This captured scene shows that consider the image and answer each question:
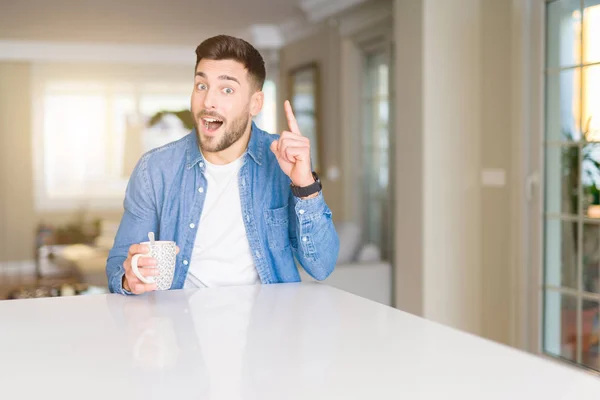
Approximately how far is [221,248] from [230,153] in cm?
26

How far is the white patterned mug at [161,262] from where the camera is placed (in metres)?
1.62

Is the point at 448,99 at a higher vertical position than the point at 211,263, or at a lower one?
higher

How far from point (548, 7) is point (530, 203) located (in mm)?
981

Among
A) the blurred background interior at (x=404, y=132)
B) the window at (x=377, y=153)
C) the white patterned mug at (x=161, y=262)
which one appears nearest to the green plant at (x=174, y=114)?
the blurred background interior at (x=404, y=132)

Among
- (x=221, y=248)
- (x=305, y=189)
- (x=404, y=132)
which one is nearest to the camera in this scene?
(x=305, y=189)

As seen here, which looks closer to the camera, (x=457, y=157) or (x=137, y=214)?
(x=137, y=214)

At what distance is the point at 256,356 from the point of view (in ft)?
3.65

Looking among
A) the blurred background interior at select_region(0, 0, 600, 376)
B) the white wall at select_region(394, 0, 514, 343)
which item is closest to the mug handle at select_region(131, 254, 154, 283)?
the blurred background interior at select_region(0, 0, 600, 376)


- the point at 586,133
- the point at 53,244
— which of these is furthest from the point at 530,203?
the point at 53,244

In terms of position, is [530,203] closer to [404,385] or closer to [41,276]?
[41,276]

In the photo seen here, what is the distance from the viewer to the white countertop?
955 millimetres

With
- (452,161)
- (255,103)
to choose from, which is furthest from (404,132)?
(255,103)

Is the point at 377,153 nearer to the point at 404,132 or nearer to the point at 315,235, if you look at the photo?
the point at 404,132

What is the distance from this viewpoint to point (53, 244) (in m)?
3.91
